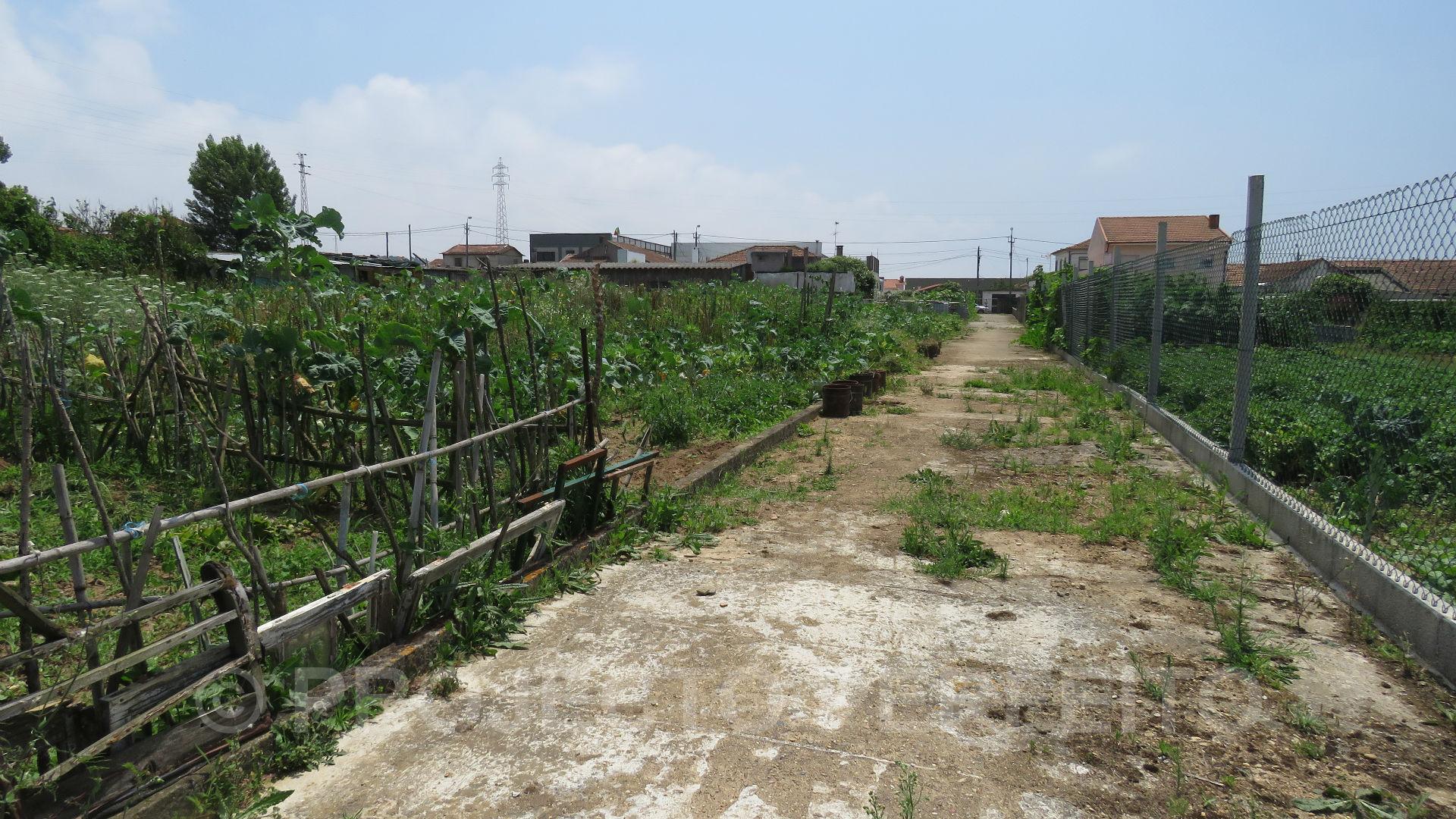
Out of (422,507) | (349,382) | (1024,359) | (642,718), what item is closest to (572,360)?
(349,382)

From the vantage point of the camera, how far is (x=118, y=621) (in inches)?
95.3

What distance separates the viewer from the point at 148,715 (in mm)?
2514

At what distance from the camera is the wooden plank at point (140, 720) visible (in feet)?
7.53

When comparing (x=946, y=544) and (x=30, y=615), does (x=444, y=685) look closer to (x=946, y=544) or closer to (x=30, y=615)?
(x=30, y=615)

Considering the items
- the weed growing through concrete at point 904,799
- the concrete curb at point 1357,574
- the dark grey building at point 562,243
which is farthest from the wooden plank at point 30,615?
the dark grey building at point 562,243

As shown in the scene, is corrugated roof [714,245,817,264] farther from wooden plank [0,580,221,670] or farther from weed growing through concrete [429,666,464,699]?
wooden plank [0,580,221,670]

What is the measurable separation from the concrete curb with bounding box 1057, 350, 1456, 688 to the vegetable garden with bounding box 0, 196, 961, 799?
149 inches

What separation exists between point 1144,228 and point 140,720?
2365 inches

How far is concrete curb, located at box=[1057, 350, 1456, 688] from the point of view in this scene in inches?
142

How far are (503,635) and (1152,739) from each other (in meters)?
2.58

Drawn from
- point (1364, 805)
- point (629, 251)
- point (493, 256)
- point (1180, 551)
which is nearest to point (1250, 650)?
point (1364, 805)

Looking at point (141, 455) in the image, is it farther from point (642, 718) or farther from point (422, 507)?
point (642, 718)

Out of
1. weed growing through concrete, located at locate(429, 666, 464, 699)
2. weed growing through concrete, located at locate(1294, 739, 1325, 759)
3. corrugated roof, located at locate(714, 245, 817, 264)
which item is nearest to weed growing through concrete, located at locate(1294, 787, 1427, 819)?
weed growing through concrete, located at locate(1294, 739, 1325, 759)

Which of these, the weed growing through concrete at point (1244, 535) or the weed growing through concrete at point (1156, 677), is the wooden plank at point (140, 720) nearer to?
the weed growing through concrete at point (1156, 677)
